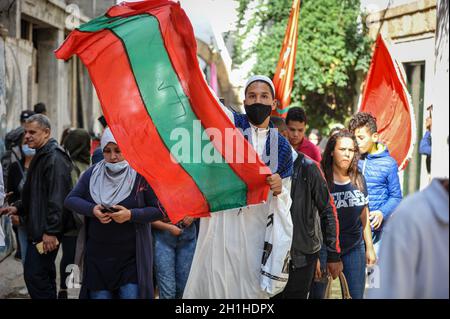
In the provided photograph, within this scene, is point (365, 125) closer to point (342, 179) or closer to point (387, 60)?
point (342, 179)

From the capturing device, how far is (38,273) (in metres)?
6.94

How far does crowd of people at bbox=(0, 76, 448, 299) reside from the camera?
511 cm

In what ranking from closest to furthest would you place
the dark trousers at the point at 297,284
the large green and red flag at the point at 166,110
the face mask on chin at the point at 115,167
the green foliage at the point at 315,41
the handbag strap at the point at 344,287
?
the large green and red flag at the point at 166,110
the dark trousers at the point at 297,284
the face mask on chin at the point at 115,167
the handbag strap at the point at 344,287
the green foliage at the point at 315,41

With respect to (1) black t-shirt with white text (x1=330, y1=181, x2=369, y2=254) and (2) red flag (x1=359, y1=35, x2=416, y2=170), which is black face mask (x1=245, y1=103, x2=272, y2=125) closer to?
(1) black t-shirt with white text (x1=330, y1=181, x2=369, y2=254)

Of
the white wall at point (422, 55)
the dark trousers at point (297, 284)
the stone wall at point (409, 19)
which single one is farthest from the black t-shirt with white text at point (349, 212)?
the stone wall at point (409, 19)

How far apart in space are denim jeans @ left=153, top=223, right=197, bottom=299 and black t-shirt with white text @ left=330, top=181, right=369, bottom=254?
4.61 feet

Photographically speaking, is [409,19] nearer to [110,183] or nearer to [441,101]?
[110,183]

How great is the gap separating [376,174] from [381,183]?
10 cm

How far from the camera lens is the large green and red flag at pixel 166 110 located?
521 centimetres

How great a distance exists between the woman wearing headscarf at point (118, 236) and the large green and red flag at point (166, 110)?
1.37 feet

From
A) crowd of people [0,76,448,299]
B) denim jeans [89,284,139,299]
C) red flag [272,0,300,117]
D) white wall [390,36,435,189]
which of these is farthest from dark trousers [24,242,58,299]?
white wall [390,36,435,189]

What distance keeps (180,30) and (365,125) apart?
257 cm

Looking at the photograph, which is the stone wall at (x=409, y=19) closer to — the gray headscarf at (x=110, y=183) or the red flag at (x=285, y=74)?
the red flag at (x=285, y=74)
